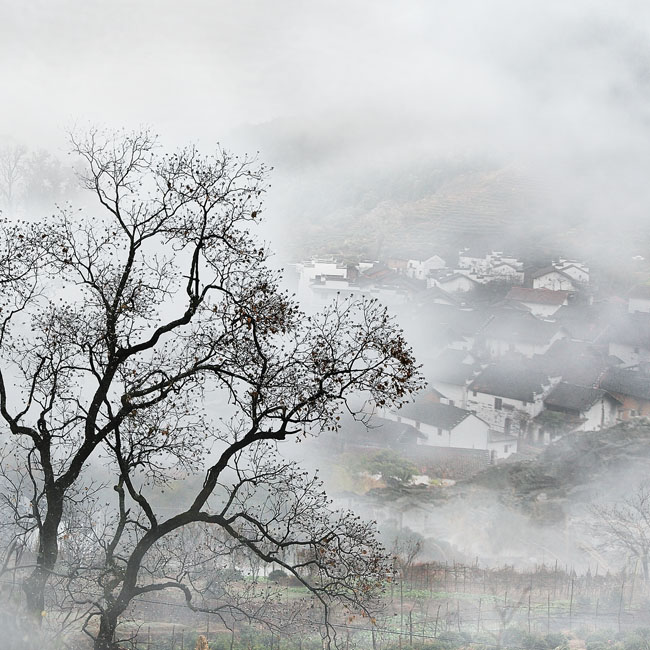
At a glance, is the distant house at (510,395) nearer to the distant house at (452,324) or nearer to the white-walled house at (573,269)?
the distant house at (452,324)

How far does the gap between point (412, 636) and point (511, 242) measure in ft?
25.8

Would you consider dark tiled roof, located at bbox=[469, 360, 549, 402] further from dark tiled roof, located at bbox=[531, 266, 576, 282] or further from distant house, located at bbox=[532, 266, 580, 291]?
dark tiled roof, located at bbox=[531, 266, 576, 282]

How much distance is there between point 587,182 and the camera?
1385 cm

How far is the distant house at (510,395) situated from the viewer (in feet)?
37.0

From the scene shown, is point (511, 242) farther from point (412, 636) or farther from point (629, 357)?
point (412, 636)

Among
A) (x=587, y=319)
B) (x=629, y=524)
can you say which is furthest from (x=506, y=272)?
(x=629, y=524)

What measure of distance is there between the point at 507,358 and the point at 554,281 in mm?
1842

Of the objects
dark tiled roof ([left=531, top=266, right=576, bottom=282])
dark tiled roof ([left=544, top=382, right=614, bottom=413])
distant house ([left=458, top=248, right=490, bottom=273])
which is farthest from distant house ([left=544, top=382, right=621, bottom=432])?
distant house ([left=458, top=248, right=490, bottom=273])

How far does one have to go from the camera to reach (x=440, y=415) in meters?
11.5

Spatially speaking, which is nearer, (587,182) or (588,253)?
(588,253)

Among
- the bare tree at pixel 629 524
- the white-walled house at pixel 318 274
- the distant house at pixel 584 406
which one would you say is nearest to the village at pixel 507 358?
the distant house at pixel 584 406

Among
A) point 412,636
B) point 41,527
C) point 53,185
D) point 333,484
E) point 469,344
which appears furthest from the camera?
point 53,185

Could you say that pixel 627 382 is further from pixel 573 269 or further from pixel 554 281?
pixel 573 269

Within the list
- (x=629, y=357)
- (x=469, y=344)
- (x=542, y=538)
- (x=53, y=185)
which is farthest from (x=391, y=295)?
(x=53, y=185)
